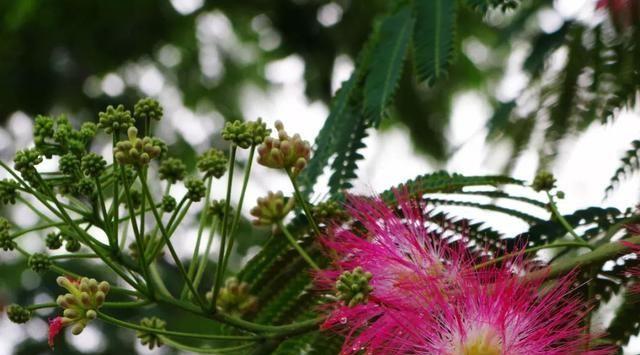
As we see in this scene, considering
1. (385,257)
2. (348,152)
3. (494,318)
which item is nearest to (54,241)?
(385,257)

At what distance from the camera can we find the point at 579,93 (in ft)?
10.2

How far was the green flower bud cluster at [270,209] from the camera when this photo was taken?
7.32ft

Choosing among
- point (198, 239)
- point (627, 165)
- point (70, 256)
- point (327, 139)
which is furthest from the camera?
point (327, 139)

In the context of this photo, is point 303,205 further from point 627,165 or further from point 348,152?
point 627,165

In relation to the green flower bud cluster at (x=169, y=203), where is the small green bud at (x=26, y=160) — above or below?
below

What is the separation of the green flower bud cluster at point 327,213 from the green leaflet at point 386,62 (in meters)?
0.37

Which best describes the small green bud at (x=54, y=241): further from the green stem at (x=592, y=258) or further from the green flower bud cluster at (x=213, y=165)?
the green stem at (x=592, y=258)

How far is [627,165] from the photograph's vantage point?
8.52 feet

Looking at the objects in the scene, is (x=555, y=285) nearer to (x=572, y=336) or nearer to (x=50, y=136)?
(x=572, y=336)

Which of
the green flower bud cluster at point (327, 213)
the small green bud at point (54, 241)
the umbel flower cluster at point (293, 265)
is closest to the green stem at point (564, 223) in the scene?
the umbel flower cluster at point (293, 265)

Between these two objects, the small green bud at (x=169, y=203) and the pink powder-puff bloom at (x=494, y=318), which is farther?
the small green bud at (x=169, y=203)

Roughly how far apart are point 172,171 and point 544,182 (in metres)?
0.82

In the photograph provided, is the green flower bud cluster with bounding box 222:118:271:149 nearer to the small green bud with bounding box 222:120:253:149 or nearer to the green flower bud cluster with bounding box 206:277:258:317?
the small green bud with bounding box 222:120:253:149

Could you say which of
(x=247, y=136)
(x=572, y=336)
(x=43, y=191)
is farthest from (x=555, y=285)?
(x=43, y=191)
